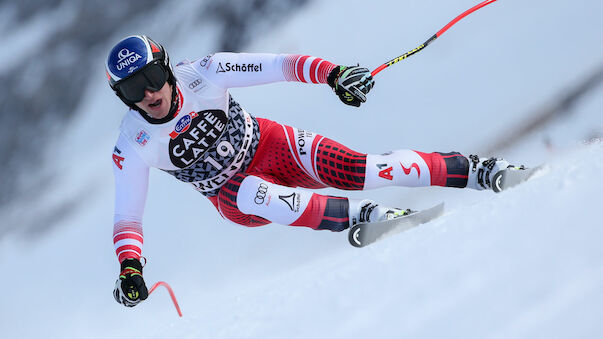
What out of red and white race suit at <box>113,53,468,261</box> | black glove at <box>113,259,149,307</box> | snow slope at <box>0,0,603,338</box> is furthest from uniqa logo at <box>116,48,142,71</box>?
snow slope at <box>0,0,603,338</box>

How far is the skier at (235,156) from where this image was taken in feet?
9.00

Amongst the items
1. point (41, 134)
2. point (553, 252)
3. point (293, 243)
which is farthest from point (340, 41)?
point (553, 252)

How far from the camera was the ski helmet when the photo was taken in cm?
271

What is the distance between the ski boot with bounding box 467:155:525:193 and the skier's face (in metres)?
1.39

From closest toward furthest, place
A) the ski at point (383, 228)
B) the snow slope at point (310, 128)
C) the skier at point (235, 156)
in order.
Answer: the ski at point (383, 228)
the skier at point (235, 156)
the snow slope at point (310, 128)

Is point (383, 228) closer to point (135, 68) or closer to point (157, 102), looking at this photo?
point (157, 102)

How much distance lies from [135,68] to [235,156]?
626mm

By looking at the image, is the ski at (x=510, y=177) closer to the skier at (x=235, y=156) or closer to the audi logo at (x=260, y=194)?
the skier at (x=235, y=156)

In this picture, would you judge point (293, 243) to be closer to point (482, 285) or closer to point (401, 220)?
point (401, 220)

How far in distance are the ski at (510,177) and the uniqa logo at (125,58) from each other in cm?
158

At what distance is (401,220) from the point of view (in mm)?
2555

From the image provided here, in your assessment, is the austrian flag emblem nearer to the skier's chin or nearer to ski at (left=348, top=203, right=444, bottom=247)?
the skier's chin

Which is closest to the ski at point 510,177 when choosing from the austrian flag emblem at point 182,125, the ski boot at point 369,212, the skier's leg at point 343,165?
the skier's leg at point 343,165

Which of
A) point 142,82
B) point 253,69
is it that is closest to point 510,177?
point 253,69
